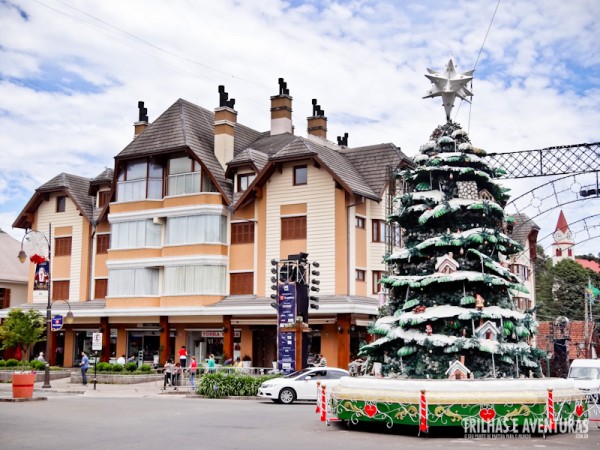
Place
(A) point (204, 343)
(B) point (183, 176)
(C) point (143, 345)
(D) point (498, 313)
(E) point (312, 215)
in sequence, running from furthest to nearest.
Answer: (C) point (143, 345) < (A) point (204, 343) < (B) point (183, 176) < (E) point (312, 215) < (D) point (498, 313)

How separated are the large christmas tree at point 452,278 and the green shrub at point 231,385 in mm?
11391

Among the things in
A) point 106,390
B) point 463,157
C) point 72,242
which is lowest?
point 106,390

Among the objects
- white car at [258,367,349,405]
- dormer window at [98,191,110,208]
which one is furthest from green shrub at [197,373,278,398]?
dormer window at [98,191,110,208]

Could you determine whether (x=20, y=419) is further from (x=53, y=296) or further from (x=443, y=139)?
(x=53, y=296)

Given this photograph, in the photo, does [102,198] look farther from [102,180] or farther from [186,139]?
[186,139]

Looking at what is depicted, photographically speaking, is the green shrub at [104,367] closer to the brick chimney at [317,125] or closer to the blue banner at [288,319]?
the blue banner at [288,319]

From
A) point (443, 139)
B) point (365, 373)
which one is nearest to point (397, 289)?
point (365, 373)

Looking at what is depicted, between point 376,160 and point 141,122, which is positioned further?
point 141,122

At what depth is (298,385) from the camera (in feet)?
84.7

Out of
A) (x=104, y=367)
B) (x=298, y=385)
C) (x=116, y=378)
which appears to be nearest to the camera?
(x=298, y=385)

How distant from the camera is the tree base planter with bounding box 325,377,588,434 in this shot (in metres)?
14.7

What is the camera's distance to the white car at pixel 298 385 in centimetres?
2581

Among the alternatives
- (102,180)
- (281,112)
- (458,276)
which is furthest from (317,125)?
(458,276)

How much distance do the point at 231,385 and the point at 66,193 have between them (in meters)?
23.9
